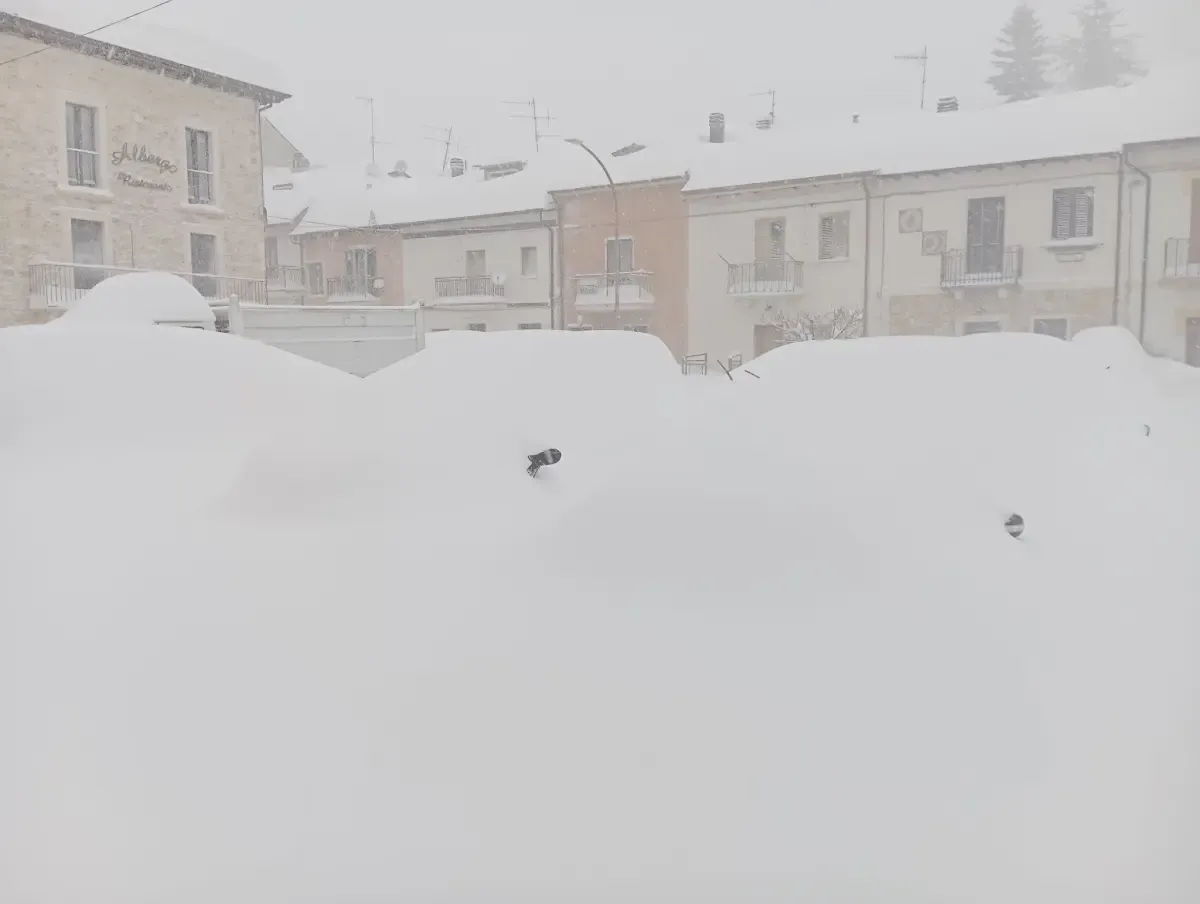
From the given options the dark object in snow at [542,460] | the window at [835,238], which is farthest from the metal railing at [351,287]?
the window at [835,238]

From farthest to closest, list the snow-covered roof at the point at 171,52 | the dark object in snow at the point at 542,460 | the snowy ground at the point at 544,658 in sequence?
the dark object in snow at the point at 542,460 → the snow-covered roof at the point at 171,52 → the snowy ground at the point at 544,658

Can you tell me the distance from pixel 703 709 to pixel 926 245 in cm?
155

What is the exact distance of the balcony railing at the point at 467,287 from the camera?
2.34 m

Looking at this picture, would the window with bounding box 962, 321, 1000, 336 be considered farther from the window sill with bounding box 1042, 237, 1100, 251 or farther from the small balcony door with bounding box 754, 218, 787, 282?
the small balcony door with bounding box 754, 218, 787, 282

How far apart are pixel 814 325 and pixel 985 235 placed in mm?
465

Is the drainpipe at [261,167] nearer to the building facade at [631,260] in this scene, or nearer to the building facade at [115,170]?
the building facade at [115,170]

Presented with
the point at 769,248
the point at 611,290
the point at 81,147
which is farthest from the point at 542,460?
the point at 81,147

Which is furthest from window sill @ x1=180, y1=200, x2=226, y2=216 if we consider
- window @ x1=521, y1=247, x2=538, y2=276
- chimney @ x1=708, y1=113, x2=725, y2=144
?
chimney @ x1=708, y1=113, x2=725, y2=144

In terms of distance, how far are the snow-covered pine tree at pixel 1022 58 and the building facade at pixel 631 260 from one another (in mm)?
859

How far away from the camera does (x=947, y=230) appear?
229 cm

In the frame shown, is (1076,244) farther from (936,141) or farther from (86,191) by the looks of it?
(86,191)

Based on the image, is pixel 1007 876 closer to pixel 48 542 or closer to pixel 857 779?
pixel 857 779

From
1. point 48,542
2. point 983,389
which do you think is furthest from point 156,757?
point 983,389

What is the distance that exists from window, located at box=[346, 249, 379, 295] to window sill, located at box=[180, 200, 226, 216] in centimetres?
34
